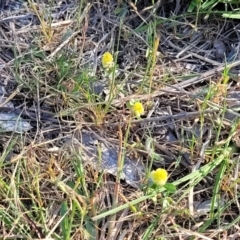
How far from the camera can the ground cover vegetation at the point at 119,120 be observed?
1.35 m

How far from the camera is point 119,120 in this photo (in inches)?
59.3

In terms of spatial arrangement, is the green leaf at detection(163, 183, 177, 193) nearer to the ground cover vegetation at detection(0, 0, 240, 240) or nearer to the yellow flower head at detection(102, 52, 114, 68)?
the ground cover vegetation at detection(0, 0, 240, 240)

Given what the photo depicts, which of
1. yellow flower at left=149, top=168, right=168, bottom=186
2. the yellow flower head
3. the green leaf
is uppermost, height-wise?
the yellow flower head

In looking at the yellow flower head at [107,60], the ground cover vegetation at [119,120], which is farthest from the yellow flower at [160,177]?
the yellow flower head at [107,60]

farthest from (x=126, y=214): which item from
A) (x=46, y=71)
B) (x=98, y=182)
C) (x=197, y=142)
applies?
(x=46, y=71)

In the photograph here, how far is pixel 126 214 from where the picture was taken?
1360mm

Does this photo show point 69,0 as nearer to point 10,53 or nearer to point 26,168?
point 10,53

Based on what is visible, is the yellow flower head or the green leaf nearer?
the green leaf

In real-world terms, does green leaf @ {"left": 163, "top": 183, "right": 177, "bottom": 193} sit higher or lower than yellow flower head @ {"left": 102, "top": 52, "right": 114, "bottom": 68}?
A: lower

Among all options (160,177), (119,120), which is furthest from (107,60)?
(160,177)

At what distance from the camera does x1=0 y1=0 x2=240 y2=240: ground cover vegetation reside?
1.35m

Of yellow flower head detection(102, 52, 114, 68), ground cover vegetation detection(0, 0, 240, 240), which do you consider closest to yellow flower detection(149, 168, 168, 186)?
ground cover vegetation detection(0, 0, 240, 240)

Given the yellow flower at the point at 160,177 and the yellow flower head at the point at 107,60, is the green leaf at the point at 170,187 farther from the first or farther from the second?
the yellow flower head at the point at 107,60

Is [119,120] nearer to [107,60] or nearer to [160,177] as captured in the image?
[107,60]
